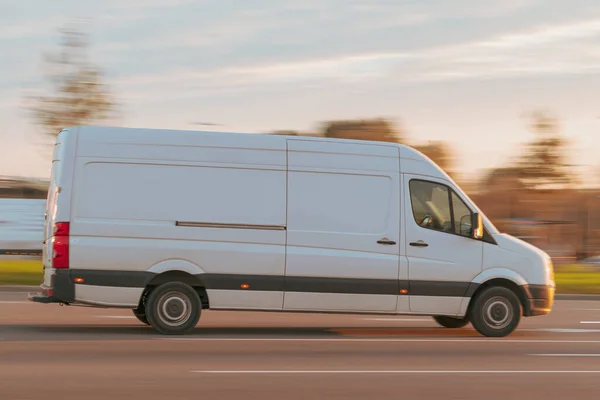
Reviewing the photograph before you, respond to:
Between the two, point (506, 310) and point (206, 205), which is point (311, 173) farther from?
point (506, 310)

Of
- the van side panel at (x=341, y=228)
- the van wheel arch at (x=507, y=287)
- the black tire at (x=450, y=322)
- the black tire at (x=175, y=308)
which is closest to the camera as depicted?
the black tire at (x=175, y=308)

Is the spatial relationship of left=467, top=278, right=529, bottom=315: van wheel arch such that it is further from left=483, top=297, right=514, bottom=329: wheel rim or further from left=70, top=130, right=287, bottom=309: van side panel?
left=70, top=130, right=287, bottom=309: van side panel

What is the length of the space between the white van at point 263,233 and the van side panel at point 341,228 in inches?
0.6

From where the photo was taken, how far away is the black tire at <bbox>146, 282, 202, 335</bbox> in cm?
1173

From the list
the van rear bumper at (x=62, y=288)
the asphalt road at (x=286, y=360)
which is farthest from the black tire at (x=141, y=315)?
the van rear bumper at (x=62, y=288)

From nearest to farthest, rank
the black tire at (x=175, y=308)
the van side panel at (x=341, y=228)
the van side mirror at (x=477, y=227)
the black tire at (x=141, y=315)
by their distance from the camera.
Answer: the black tire at (x=175, y=308), the van side panel at (x=341, y=228), the black tire at (x=141, y=315), the van side mirror at (x=477, y=227)

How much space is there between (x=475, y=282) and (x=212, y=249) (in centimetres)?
325

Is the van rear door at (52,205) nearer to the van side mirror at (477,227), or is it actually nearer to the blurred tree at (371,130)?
the van side mirror at (477,227)

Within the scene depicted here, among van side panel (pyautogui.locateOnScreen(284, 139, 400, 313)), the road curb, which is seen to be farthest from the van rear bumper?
the road curb

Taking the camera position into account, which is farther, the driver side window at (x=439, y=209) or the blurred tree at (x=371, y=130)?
the blurred tree at (x=371, y=130)

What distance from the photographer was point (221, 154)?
12062mm

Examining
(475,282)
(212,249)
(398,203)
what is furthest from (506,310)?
(212,249)

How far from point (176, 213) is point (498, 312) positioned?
414cm

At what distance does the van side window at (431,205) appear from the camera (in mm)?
12469
